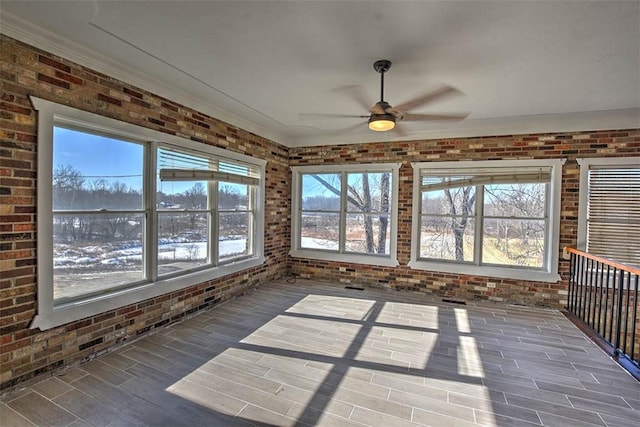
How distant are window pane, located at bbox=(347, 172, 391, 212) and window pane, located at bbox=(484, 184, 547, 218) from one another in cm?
164

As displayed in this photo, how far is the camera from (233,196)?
4758 millimetres

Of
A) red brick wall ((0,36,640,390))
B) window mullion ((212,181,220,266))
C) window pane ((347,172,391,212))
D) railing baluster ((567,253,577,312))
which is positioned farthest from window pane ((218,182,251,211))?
railing baluster ((567,253,577,312))

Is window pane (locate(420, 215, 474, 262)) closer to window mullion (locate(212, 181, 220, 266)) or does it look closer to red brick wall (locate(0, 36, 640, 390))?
red brick wall (locate(0, 36, 640, 390))

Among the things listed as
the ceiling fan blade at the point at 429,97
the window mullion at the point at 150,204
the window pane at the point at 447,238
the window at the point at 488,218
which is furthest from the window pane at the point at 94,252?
the window pane at the point at 447,238

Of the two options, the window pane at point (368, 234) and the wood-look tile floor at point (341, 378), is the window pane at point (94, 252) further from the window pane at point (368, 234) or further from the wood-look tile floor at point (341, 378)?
the window pane at point (368, 234)

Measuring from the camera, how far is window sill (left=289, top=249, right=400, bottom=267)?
5453 millimetres

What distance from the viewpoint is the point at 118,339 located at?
9.91 feet

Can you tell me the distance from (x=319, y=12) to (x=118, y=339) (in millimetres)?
3513

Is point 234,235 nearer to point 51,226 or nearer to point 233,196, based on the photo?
point 233,196

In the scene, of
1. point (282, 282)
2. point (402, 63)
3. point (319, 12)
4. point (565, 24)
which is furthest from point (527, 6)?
point (282, 282)

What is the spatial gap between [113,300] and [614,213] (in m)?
6.52

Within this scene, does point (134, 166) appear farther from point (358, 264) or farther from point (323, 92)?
point (358, 264)

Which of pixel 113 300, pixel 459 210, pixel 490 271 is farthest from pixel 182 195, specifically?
pixel 490 271

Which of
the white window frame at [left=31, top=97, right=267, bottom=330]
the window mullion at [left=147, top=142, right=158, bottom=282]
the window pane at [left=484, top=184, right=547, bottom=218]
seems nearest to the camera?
the white window frame at [left=31, top=97, right=267, bottom=330]
